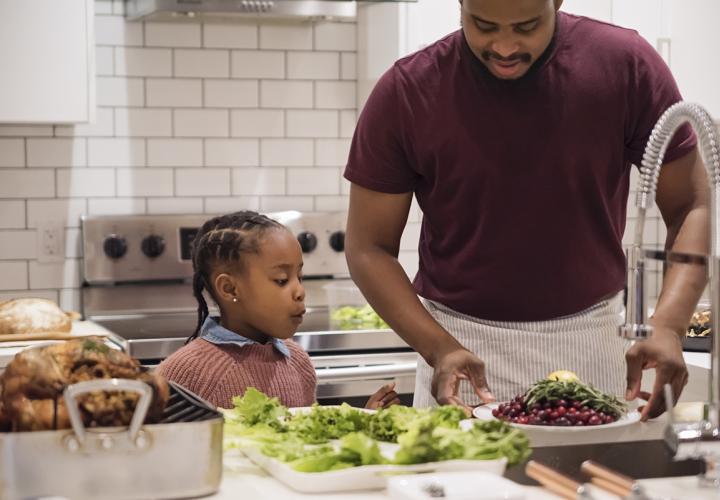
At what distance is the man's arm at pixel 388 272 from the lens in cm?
228

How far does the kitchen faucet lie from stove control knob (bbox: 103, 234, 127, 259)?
264 centimetres

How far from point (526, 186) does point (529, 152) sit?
67 millimetres

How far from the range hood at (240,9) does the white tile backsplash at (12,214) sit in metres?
0.74

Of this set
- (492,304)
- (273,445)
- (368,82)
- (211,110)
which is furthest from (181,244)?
(273,445)

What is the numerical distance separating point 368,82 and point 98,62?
3.11ft

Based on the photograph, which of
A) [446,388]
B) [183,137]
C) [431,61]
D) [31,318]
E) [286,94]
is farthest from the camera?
[286,94]

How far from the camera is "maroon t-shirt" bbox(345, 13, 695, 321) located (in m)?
2.32

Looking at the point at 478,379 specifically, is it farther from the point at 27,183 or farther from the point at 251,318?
the point at 27,183

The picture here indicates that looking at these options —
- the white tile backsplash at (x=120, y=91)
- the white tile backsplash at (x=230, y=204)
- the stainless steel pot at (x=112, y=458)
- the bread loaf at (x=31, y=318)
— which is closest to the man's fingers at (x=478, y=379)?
the stainless steel pot at (x=112, y=458)

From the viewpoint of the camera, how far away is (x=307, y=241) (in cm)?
418

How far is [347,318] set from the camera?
372 centimetres

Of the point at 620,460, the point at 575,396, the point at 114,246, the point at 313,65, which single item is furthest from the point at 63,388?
the point at 313,65

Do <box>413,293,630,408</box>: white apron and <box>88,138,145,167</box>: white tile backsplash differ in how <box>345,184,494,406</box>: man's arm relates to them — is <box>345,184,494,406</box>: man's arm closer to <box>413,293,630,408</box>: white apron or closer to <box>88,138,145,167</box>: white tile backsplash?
<box>413,293,630,408</box>: white apron

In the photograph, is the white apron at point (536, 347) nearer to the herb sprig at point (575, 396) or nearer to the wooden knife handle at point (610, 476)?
the herb sprig at point (575, 396)
